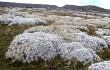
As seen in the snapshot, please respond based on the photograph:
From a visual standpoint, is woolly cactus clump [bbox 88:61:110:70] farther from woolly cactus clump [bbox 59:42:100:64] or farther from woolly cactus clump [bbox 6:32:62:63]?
woolly cactus clump [bbox 6:32:62:63]

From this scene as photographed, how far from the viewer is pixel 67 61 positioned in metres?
18.4

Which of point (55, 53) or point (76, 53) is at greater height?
point (76, 53)

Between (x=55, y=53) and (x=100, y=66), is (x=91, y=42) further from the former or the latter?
(x=100, y=66)

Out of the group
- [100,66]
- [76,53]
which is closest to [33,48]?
[76,53]

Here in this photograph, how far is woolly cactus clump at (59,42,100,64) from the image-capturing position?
18.5m

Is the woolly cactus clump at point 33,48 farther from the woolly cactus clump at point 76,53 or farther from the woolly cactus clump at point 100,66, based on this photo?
the woolly cactus clump at point 100,66

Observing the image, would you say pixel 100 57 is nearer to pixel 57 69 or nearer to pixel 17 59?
pixel 57 69

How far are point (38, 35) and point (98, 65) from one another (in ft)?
22.1

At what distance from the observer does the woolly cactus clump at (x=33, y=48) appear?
61.3 ft

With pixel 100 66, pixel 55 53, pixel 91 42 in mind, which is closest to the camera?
pixel 100 66

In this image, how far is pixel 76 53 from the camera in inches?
743

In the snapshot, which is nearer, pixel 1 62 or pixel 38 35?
pixel 1 62

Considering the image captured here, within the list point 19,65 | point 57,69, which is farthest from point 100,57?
point 19,65

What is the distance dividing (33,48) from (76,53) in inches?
133
